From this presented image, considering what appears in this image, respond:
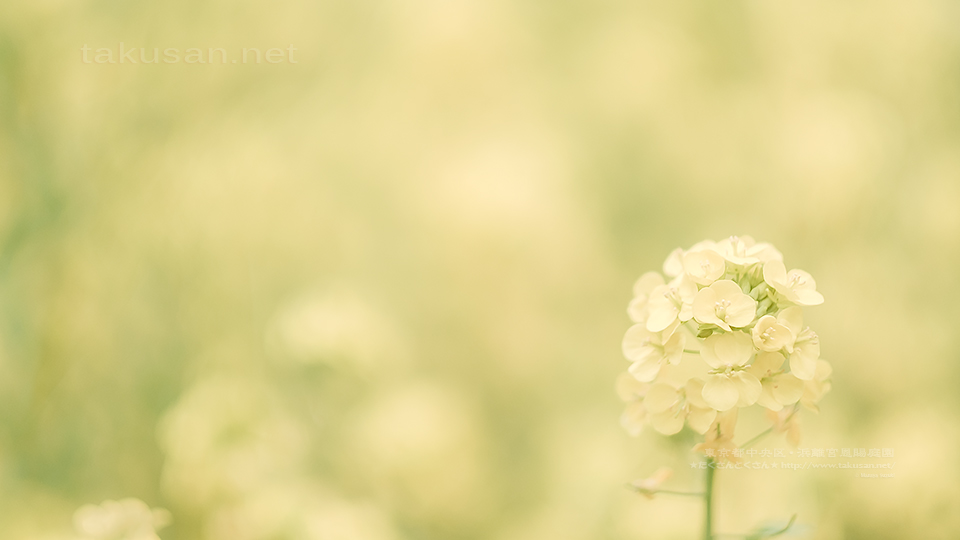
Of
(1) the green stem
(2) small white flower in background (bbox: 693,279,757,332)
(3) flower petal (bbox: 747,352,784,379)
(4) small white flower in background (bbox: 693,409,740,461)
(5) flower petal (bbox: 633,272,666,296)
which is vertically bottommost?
(1) the green stem

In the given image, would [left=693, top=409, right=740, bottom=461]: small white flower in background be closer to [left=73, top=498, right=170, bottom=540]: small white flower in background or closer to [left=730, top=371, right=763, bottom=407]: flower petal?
[left=730, top=371, right=763, bottom=407]: flower petal

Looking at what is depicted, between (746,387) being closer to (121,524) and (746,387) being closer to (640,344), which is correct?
(640,344)

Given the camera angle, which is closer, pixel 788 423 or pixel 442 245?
pixel 788 423

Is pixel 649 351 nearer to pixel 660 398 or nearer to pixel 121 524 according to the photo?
pixel 660 398

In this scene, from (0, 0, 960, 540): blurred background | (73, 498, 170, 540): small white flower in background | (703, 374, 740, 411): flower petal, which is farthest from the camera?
(0, 0, 960, 540): blurred background

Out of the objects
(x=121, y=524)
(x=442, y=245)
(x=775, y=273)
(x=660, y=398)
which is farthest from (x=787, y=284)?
(x=442, y=245)

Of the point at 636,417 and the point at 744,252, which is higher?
the point at 744,252

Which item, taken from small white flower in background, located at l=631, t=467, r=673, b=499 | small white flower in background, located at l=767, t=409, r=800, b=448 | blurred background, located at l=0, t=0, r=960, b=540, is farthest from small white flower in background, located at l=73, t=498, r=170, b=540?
small white flower in background, located at l=767, t=409, r=800, b=448

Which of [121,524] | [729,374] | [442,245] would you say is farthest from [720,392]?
[442,245]

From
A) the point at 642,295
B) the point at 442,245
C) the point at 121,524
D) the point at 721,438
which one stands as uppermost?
the point at 442,245
